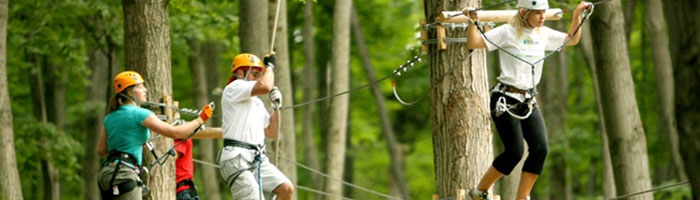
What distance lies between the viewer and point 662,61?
19859 mm

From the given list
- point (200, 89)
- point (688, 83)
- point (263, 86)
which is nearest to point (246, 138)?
point (263, 86)

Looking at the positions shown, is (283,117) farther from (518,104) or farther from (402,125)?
(402,125)

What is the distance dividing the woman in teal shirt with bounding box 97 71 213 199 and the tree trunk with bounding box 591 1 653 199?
23.6 ft

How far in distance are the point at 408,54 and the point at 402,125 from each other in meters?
15.5

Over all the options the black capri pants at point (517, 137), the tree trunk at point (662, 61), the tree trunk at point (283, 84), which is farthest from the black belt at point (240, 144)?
the tree trunk at point (662, 61)

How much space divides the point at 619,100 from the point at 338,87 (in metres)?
5.41

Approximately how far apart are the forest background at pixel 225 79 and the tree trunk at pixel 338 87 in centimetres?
124

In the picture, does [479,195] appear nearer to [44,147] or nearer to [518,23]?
[518,23]

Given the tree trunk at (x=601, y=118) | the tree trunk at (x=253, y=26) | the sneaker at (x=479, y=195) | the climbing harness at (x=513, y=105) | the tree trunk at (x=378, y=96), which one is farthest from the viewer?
the tree trunk at (x=378, y=96)

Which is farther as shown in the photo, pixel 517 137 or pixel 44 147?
pixel 44 147

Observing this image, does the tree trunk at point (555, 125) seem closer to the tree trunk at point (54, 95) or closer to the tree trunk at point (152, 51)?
the tree trunk at point (54, 95)

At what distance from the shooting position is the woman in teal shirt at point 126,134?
865cm

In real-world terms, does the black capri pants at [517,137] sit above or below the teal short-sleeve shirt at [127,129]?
below

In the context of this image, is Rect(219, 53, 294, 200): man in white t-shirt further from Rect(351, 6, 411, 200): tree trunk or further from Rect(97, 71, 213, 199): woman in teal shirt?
Rect(351, 6, 411, 200): tree trunk
